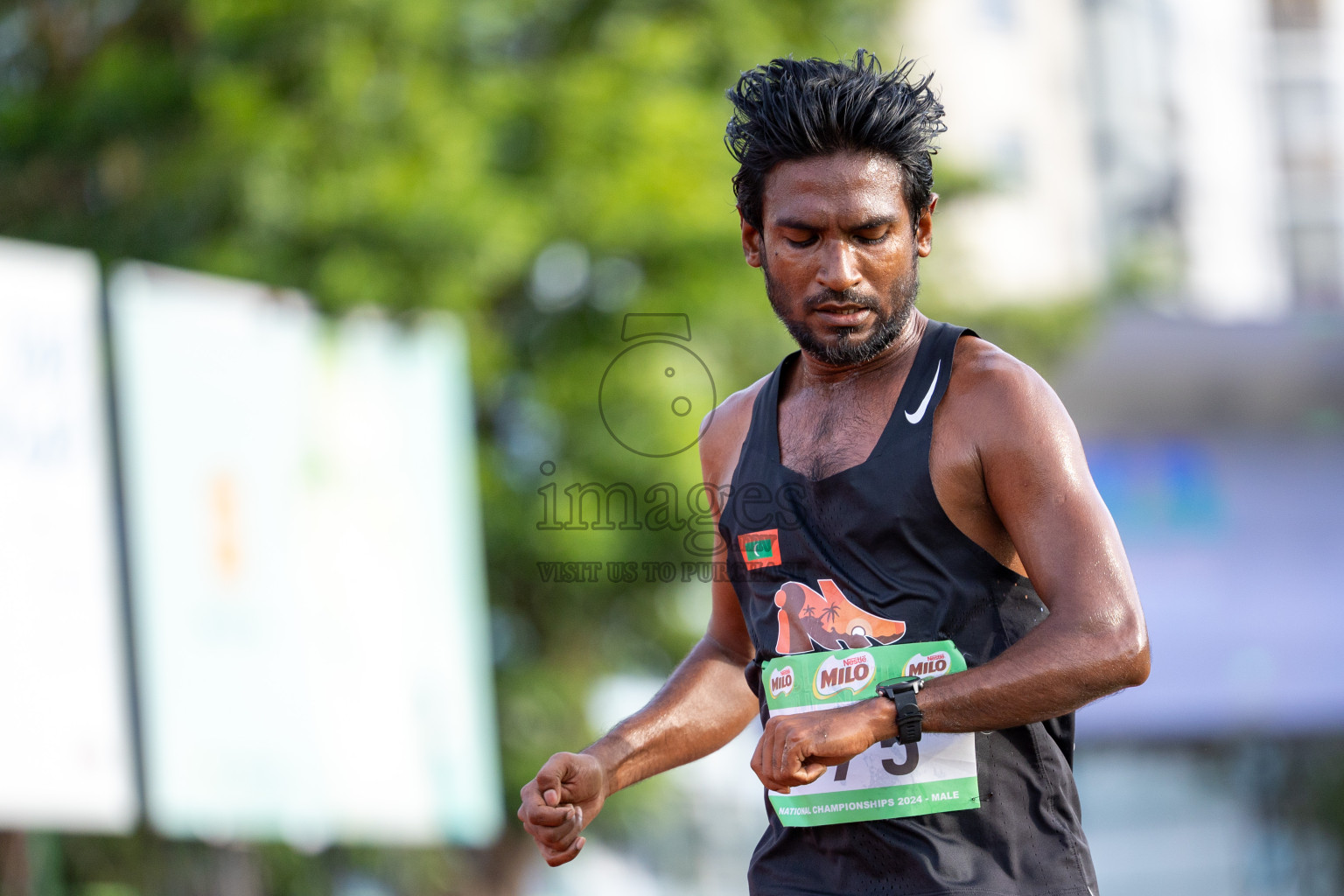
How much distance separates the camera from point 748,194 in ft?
8.91

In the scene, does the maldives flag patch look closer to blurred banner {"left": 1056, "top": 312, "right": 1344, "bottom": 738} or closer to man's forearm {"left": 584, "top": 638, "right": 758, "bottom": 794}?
man's forearm {"left": 584, "top": 638, "right": 758, "bottom": 794}

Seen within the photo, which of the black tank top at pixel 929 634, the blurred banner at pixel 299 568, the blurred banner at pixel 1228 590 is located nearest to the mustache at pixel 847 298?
the black tank top at pixel 929 634

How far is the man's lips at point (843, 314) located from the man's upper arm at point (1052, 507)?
0.20 m

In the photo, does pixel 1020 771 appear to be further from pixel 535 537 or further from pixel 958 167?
pixel 958 167

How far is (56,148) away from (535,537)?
173 inches

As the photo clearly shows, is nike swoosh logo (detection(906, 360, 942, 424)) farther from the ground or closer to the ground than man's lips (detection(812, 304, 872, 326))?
closer to the ground

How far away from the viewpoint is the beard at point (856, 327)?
2555 mm

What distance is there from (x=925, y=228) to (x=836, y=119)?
0.25m

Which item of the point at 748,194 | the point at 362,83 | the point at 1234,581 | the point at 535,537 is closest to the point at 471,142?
the point at 362,83

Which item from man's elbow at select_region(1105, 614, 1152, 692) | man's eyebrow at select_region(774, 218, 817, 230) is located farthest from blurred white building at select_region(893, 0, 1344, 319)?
man's elbow at select_region(1105, 614, 1152, 692)

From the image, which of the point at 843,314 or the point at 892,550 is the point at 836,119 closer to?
the point at 843,314

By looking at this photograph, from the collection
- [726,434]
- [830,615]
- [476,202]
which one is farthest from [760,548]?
[476,202]

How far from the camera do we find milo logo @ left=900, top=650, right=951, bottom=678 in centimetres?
244

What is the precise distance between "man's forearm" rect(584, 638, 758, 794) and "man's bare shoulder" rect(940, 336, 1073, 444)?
70 centimetres
